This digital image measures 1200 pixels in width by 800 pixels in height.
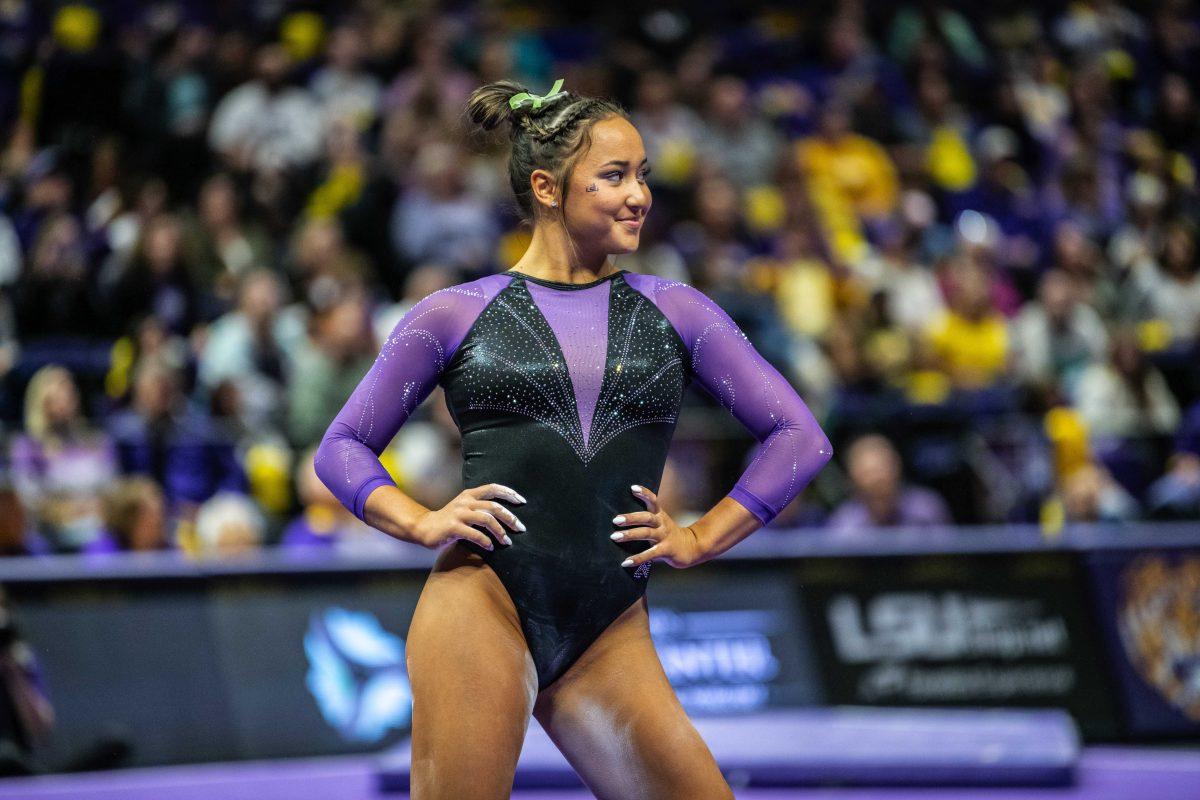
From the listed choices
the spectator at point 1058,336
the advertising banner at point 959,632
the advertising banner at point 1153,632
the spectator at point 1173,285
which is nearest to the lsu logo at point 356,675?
the advertising banner at point 959,632

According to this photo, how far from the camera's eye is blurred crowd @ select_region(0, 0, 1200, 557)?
25.2 ft

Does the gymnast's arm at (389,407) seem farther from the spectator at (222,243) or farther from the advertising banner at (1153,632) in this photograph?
the spectator at (222,243)

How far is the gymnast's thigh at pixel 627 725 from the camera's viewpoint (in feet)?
9.77

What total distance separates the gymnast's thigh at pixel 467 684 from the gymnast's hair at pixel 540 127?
817 millimetres

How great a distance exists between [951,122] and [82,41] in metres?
6.36

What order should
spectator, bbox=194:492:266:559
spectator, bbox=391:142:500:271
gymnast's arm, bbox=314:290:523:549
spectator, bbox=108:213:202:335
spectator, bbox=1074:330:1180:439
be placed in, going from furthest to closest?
spectator, bbox=391:142:500:271 → spectator, bbox=108:213:202:335 → spectator, bbox=1074:330:1180:439 → spectator, bbox=194:492:266:559 → gymnast's arm, bbox=314:290:523:549

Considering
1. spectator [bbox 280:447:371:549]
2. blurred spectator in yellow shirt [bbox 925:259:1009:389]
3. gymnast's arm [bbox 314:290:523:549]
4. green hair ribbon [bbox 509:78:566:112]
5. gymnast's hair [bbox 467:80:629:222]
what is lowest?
spectator [bbox 280:447:371:549]

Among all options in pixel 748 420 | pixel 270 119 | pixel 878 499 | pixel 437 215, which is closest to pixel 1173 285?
pixel 878 499

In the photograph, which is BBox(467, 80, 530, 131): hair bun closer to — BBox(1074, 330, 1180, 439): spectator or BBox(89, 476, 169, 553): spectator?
BBox(89, 476, 169, 553): spectator

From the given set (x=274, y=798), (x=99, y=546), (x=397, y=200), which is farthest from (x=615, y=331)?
(x=397, y=200)

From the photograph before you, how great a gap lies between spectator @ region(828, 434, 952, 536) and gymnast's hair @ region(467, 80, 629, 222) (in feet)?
14.0

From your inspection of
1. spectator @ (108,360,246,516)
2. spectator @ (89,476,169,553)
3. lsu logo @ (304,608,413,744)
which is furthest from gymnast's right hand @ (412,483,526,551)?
spectator @ (108,360,246,516)

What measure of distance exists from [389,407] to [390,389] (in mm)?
39

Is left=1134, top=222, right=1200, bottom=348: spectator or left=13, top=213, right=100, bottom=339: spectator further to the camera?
left=1134, top=222, right=1200, bottom=348: spectator
